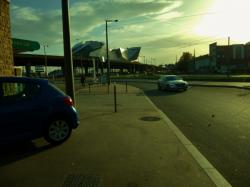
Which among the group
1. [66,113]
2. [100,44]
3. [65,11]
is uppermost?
[100,44]

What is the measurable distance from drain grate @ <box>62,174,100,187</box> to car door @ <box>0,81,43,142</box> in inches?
73.1

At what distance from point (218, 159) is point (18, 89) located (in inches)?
167

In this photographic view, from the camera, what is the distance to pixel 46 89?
659 centimetres

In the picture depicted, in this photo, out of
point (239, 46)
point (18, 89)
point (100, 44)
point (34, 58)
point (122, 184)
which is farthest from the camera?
point (100, 44)

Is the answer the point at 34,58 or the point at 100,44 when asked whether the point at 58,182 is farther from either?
the point at 100,44

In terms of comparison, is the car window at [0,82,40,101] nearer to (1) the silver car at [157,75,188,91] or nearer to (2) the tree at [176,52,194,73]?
(1) the silver car at [157,75,188,91]

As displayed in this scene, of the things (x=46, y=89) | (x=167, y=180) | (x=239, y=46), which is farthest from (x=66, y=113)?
(x=239, y=46)

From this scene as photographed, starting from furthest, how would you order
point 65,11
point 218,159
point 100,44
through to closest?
point 100,44
point 65,11
point 218,159

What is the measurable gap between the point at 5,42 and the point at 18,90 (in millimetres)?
4971

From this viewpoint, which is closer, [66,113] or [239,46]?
[66,113]

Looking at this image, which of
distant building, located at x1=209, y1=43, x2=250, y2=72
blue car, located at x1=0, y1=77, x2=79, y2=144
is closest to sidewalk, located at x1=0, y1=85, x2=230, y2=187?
blue car, located at x1=0, y1=77, x2=79, y2=144

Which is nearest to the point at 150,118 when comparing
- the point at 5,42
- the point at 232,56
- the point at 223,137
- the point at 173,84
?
the point at 223,137

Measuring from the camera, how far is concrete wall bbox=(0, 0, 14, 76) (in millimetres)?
10188

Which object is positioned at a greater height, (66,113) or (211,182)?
(66,113)
